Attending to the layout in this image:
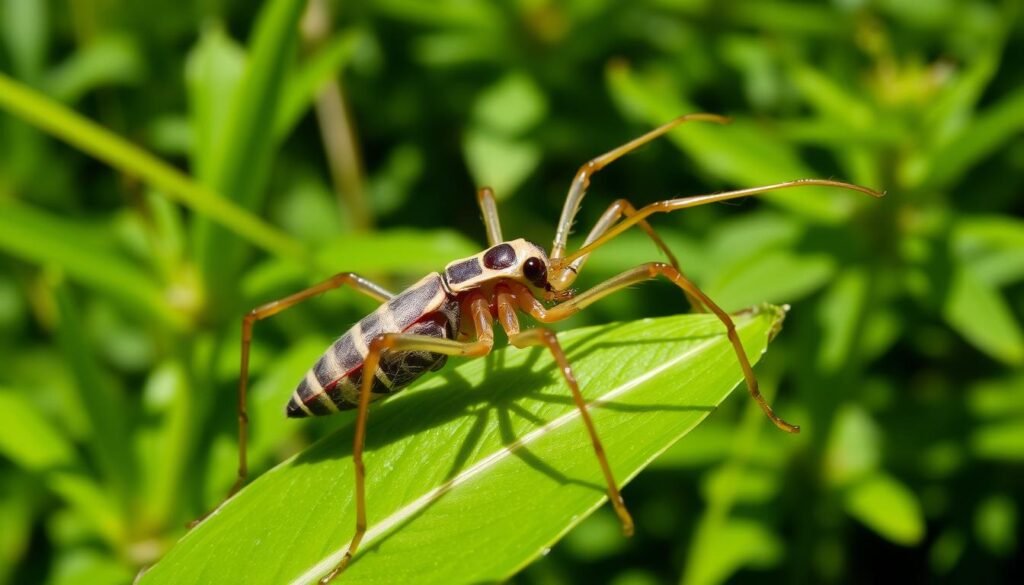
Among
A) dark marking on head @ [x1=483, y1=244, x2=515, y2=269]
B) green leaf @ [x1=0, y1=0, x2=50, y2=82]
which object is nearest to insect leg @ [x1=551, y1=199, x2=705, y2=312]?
dark marking on head @ [x1=483, y1=244, x2=515, y2=269]

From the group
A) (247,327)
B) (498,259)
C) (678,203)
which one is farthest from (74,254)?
(678,203)

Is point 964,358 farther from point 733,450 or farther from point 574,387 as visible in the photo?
point 574,387

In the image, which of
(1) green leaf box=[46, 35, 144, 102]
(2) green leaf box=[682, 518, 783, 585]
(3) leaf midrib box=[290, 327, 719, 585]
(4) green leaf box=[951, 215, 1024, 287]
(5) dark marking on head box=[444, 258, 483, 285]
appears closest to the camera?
(3) leaf midrib box=[290, 327, 719, 585]

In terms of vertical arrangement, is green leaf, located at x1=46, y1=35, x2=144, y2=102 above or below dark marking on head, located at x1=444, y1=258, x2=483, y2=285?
above

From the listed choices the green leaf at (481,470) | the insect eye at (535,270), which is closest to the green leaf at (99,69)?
the insect eye at (535,270)

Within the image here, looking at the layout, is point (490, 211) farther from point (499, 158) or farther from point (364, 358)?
point (364, 358)

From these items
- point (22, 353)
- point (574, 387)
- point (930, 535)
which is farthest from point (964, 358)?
point (22, 353)

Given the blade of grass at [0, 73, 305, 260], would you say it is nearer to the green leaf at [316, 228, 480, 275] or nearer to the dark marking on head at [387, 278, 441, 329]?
the green leaf at [316, 228, 480, 275]
